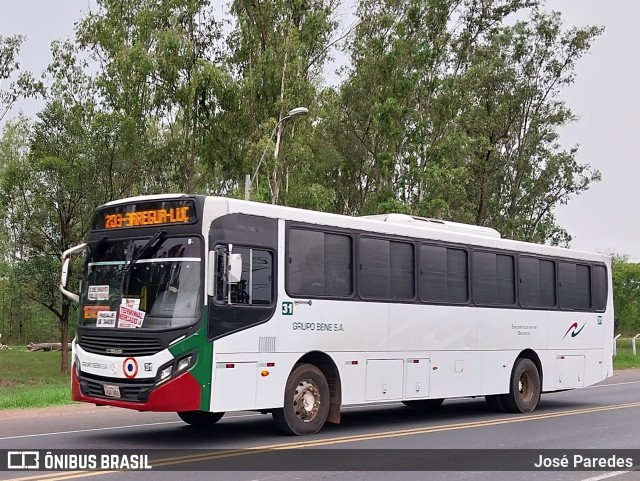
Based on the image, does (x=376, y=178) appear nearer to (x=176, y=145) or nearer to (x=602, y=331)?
(x=176, y=145)

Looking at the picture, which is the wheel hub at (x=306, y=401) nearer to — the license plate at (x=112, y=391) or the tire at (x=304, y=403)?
the tire at (x=304, y=403)

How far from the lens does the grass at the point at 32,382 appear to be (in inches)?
764

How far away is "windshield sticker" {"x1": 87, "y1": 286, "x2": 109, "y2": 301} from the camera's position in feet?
41.2

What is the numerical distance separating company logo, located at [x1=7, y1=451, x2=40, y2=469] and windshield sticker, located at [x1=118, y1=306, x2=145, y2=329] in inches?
77.4

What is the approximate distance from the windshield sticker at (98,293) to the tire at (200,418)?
2669 mm

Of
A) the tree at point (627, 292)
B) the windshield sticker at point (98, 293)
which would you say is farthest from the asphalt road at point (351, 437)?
the tree at point (627, 292)

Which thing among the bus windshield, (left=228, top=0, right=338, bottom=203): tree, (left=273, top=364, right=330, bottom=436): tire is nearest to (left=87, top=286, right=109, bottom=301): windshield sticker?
the bus windshield

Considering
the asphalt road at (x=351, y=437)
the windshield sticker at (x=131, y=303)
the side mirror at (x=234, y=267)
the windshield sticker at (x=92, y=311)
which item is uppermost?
the side mirror at (x=234, y=267)

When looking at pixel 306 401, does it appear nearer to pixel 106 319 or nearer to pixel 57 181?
pixel 106 319

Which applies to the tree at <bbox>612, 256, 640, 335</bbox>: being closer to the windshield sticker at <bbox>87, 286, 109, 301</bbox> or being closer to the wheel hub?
the wheel hub

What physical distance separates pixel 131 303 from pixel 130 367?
2.86 ft

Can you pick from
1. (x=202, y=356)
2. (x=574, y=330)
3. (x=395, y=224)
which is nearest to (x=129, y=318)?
(x=202, y=356)

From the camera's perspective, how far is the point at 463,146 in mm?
39188

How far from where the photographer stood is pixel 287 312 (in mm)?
13117
